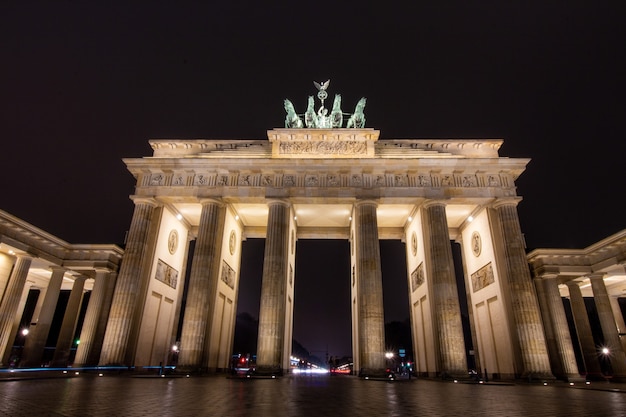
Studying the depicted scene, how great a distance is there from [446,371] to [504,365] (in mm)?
5120

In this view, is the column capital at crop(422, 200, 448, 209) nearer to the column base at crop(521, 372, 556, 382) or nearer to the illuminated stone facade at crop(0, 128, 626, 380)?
the illuminated stone facade at crop(0, 128, 626, 380)

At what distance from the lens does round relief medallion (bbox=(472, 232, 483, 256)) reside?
2550cm

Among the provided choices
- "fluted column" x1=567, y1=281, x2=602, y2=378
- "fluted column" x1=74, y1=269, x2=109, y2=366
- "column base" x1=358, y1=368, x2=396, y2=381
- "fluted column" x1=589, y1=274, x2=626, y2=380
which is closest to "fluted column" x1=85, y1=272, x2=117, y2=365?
"fluted column" x1=74, y1=269, x2=109, y2=366

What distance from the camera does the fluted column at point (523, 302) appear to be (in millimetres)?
19172

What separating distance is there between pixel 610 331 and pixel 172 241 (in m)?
32.8

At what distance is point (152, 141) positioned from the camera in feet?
86.2

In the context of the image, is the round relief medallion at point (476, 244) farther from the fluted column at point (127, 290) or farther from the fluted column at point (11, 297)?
the fluted column at point (11, 297)

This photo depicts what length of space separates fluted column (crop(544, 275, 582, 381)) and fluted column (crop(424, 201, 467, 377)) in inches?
244

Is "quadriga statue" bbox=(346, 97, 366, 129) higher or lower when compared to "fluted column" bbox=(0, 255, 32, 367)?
higher

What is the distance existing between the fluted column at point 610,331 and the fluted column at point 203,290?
27.3 meters

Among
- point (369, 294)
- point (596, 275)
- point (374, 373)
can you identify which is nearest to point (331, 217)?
point (369, 294)

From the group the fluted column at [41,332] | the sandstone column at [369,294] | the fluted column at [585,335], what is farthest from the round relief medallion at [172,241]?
the fluted column at [585,335]

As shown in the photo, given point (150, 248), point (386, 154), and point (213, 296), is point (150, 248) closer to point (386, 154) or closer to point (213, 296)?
point (213, 296)

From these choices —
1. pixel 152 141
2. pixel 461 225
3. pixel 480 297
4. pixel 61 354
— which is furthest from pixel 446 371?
pixel 61 354
